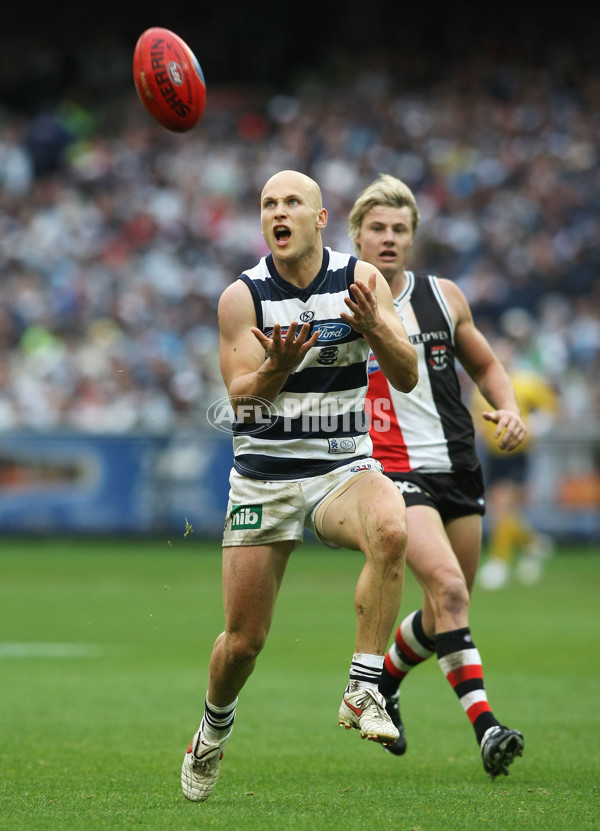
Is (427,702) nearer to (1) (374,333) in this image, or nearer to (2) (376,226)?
(2) (376,226)

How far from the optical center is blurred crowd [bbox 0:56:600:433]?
64.5ft

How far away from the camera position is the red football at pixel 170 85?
6.22 meters

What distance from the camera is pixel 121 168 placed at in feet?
78.2

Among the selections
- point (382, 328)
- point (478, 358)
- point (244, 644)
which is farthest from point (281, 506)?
point (478, 358)

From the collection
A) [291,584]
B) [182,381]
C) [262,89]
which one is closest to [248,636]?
[291,584]

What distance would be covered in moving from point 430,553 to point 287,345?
1.84 metres

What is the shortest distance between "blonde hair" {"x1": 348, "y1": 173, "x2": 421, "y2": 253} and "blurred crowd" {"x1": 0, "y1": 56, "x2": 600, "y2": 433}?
11.5 m

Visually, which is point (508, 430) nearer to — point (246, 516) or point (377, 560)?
point (377, 560)

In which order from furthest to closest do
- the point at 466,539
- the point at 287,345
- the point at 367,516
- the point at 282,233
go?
the point at 466,539 < the point at 282,233 < the point at 367,516 < the point at 287,345

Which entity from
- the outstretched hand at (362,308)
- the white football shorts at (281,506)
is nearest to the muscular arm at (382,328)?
the outstretched hand at (362,308)

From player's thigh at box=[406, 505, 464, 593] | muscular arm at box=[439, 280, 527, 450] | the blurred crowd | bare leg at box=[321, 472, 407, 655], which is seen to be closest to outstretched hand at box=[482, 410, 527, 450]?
muscular arm at box=[439, 280, 527, 450]

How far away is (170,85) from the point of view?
6219 mm

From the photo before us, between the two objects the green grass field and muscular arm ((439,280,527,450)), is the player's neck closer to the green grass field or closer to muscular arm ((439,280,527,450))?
muscular arm ((439,280,527,450))

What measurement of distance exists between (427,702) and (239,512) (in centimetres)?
377
